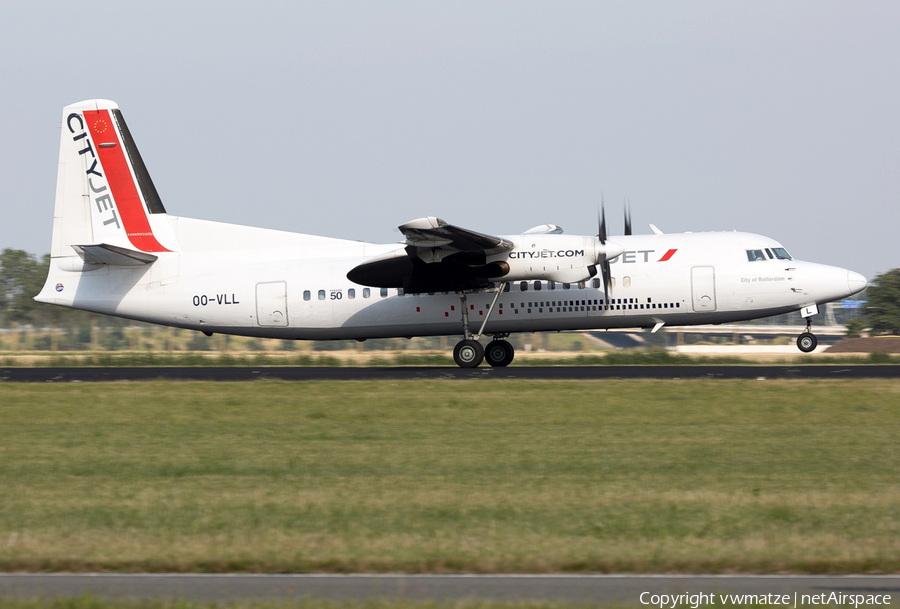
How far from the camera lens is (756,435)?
13211mm

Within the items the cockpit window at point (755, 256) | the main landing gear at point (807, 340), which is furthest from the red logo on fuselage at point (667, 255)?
the main landing gear at point (807, 340)

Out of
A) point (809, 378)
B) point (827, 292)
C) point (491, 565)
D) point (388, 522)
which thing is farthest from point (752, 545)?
point (827, 292)

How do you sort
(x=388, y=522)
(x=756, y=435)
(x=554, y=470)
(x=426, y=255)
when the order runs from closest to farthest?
(x=388, y=522)
(x=554, y=470)
(x=756, y=435)
(x=426, y=255)

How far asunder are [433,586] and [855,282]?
65.3 ft

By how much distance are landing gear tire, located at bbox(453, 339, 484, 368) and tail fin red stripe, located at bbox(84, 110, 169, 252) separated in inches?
364

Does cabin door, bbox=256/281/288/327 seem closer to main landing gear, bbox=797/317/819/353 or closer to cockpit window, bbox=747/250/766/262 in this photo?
cockpit window, bbox=747/250/766/262

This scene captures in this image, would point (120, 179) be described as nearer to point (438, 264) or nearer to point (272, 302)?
point (272, 302)

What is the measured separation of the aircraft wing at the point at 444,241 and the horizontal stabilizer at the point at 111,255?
313 inches

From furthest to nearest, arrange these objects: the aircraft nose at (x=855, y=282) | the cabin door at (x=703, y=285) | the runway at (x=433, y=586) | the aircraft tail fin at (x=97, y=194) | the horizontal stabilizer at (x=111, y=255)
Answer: the aircraft tail fin at (x=97, y=194) < the horizontal stabilizer at (x=111, y=255) < the aircraft nose at (x=855, y=282) < the cabin door at (x=703, y=285) < the runway at (x=433, y=586)

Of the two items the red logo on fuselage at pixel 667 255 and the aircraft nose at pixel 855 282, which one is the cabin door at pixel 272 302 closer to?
the red logo on fuselage at pixel 667 255

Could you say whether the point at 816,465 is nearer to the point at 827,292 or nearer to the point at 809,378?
the point at 809,378

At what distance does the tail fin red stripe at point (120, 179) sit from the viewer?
25.2m

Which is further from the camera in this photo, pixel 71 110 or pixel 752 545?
pixel 71 110

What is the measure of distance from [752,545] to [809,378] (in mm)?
14073
